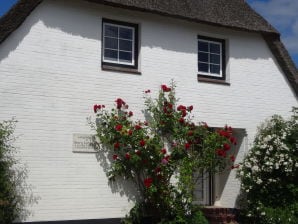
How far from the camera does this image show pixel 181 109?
37.0 ft

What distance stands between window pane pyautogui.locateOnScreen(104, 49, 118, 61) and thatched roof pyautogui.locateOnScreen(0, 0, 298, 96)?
3.49 ft

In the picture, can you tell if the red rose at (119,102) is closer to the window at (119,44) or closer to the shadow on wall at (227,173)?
the window at (119,44)

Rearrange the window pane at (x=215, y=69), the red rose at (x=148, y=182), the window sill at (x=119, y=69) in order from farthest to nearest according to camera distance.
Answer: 1. the window pane at (x=215, y=69)
2. the window sill at (x=119, y=69)
3. the red rose at (x=148, y=182)

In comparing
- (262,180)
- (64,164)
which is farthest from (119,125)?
(262,180)

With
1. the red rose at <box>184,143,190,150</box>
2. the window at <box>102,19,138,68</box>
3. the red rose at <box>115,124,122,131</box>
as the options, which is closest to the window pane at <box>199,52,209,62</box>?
the window at <box>102,19,138,68</box>

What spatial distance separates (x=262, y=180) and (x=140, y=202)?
3172 mm

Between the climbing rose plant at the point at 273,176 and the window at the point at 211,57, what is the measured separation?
210cm

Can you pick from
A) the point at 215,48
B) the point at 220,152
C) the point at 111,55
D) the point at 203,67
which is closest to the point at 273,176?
the point at 220,152

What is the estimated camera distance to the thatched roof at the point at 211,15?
9.77 meters

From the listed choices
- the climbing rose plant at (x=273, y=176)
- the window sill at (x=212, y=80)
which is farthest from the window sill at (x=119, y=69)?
the climbing rose plant at (x=273, y=176)

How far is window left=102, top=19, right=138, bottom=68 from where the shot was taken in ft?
36.2

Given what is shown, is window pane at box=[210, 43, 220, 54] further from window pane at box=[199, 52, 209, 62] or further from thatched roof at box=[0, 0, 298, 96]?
thatched roof at box=[0, 0, 298, 96]

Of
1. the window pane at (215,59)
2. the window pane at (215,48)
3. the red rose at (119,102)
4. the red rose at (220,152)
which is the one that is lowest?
the red rose at (220,152)

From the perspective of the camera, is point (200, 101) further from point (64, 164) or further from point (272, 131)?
point (64, 164)
